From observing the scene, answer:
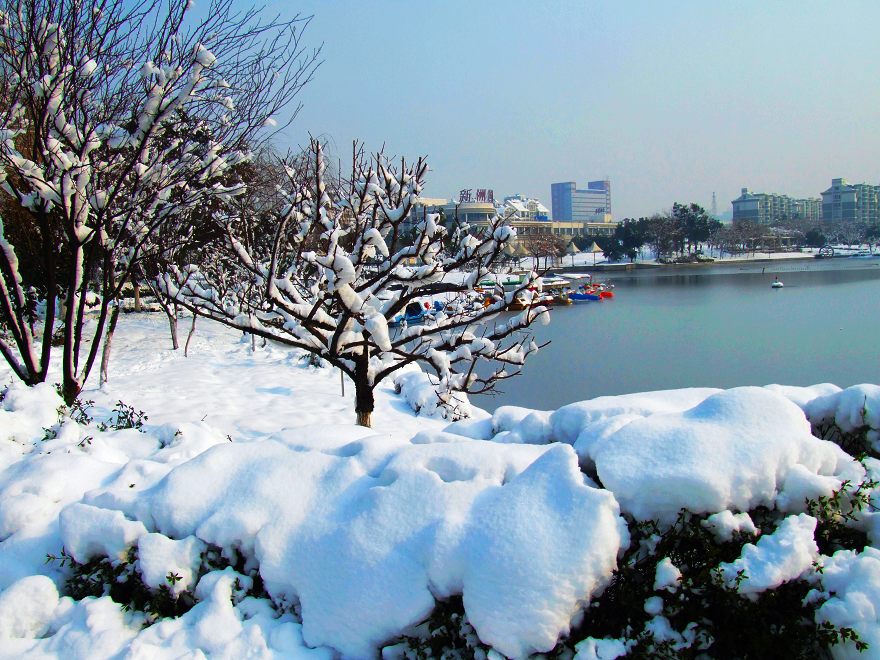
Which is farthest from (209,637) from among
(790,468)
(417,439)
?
(790,468)

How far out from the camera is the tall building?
446 ft

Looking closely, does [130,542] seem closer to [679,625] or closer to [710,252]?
[679,625]

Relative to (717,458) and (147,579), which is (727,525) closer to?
(717,458)

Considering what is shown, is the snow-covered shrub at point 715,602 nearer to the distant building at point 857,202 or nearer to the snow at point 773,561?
the snow at point 773,561

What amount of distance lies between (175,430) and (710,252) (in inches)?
2969

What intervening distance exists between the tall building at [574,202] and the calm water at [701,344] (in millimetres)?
106042

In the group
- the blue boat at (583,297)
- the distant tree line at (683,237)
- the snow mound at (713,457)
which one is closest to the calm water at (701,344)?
the blue boat at (583,297)

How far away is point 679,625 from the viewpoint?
6.63 feet

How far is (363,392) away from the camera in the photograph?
17.0 ft

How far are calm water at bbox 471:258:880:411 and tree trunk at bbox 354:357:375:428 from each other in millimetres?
5341

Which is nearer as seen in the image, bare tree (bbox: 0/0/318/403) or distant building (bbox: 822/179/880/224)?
bare tree (bbox: 0/0/318/403)

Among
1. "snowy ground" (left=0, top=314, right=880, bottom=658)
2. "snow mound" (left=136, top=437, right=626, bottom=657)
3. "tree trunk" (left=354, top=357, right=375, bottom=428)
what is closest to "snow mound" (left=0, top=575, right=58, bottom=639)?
"snowy ground" (left=0, top=314, right=880, bottom=658)

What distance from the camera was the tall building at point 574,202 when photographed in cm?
13588

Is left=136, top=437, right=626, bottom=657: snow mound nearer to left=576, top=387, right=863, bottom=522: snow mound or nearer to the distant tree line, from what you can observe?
left=576, top=387, right=863, bottom=522: snow mound
